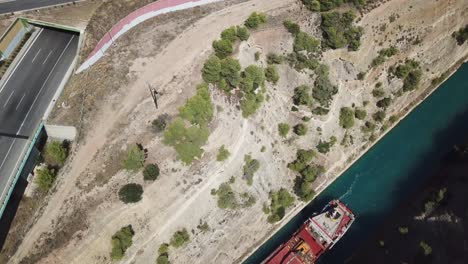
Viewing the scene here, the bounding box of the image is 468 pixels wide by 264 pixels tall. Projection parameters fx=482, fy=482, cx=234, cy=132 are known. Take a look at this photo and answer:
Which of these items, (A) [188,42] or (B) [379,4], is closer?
(A) [188,42]

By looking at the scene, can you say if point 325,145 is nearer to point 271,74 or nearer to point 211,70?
point 271,74

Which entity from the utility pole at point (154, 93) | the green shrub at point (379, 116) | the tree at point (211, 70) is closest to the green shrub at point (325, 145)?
the green shrub at point (379, 116)

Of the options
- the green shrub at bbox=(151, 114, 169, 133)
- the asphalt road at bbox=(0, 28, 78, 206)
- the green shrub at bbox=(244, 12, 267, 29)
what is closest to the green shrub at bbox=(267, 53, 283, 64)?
the green shrub at bbox=(244, 12, 267, 29)

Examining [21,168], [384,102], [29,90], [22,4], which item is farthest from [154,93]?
[384,102]

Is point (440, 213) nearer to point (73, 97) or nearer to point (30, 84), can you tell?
point (73, 97)

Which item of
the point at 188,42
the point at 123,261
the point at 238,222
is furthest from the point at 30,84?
the point at 238,222
